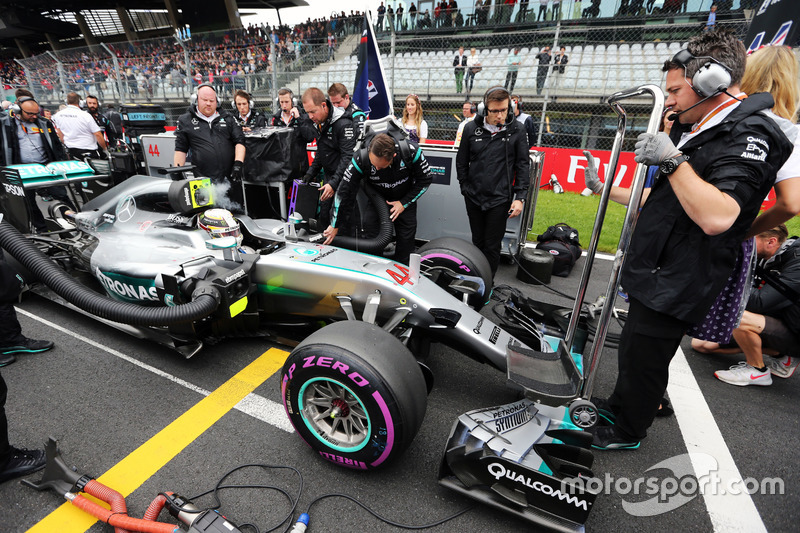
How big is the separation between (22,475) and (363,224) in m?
2.92

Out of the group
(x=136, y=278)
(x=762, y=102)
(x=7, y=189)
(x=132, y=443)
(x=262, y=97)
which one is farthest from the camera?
(x=262, y=97)

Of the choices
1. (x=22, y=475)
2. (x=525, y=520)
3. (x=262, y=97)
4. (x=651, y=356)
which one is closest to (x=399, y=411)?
(x=525, y=520)

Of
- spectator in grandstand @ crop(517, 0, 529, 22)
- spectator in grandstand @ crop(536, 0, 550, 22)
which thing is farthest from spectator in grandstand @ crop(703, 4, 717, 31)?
spectator in grandstand @ crop(517, 0, 529, 22)

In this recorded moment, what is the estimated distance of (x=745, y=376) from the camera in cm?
305

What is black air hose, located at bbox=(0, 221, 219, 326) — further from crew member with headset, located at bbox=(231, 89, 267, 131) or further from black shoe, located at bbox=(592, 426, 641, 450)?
crew member with headset, located at bbox=(231, 89, 267, 131)

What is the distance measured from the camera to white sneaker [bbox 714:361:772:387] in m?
3.02

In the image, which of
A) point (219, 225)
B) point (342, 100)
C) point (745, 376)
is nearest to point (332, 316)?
point (219, 225)

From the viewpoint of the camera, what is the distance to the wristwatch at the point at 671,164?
1.60 metres

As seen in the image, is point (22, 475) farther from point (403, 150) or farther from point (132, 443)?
point (403, 150)

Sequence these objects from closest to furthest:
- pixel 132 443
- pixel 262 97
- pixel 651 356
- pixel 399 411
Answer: pixel 399 411
pixel 651 356
pixel 132 443
pixel 262 97

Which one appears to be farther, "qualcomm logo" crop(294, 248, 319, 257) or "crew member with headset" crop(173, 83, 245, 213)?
"crew member with headset" crop(173, 83, 245, 213)

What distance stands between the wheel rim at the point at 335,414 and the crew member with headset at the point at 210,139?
11.1 ft

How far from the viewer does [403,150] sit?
359cm

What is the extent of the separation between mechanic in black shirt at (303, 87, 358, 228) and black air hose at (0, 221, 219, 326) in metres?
2.48
